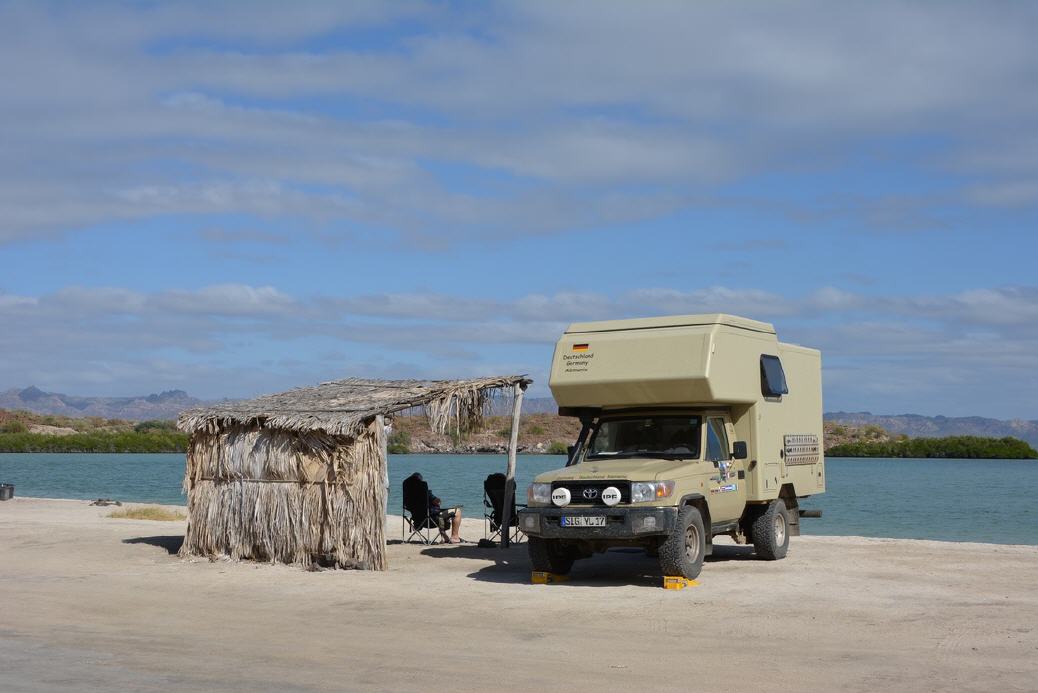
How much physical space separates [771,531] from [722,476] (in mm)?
2037

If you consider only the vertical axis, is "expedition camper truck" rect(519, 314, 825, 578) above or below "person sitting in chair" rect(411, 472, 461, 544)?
above

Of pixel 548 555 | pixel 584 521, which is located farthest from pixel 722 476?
pixel 548 555

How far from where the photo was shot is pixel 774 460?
56.2 feet

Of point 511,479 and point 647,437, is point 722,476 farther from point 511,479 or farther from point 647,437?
point 511,479

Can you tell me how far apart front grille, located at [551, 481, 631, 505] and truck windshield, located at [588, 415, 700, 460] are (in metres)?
1.22

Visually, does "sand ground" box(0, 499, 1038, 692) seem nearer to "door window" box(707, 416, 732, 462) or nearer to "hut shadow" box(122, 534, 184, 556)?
"hut shadow" box(122, 534, 184, 556)

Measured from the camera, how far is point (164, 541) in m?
20.9

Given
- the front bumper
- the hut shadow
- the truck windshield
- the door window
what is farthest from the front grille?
the hut shadow

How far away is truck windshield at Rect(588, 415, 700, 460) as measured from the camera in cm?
1562

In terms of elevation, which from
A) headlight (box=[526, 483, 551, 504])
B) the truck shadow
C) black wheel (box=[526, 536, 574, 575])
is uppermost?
headlight (box=[526, 483, 551, 504])

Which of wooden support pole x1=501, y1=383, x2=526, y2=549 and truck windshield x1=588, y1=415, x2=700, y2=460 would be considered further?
wooden support pole x1=501, y1=383, x2=526, y2=549

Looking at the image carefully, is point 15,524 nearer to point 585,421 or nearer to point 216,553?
point 216,553

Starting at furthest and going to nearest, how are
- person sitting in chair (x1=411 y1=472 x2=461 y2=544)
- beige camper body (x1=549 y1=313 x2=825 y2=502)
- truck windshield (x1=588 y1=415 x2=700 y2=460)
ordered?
person sitting in chair (x1=411 y1=472 x2=461 y2=544), truck windshield (x1=588 y1=415 x2=700 y2=460), beige camper body (x1=549 y1=313 x2=825 y2=502)

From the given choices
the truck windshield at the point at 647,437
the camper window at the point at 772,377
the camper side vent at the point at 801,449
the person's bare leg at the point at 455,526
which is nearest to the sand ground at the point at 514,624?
the camper side vent at the point at 801,449
